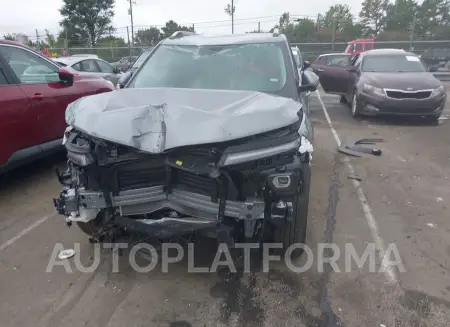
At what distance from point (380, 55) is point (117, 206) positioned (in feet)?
28.8

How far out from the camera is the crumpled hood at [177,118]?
8.23 feet

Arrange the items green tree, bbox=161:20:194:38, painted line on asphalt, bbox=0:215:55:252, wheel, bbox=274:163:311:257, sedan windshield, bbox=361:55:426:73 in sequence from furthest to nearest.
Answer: green tree, bbox=161:20:194:38
sedan windshield, bbox=361:55:426:73
painted line on asphalt, bbox=0:215:55:252
wheel, bbox=274:163:311:257

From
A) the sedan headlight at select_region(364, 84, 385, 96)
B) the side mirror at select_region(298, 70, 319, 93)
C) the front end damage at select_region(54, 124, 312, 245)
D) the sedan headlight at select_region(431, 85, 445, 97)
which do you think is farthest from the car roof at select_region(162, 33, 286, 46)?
the sedan headlight at select_region(431, 85, 445, 97)

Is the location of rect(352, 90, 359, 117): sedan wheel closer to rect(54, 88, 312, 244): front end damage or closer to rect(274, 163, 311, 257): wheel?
rect(274, 163, 311, 257): wheel

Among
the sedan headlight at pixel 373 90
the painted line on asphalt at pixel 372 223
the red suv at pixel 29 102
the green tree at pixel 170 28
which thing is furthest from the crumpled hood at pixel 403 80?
the green tree at pixel 170 28

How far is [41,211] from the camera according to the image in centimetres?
433

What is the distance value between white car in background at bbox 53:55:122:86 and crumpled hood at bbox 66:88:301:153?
8.12 m

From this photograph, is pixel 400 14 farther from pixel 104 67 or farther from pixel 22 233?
pixel 22 233

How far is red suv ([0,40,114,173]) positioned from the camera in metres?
4.38

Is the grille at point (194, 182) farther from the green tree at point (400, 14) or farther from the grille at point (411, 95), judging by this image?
the green tree at point (400, 14)

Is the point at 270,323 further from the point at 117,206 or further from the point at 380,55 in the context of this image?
the point at 380,55

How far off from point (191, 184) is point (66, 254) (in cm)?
151

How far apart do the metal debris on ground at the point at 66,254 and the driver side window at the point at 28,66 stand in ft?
7.53

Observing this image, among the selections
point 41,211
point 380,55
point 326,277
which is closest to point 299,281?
point 326,277
